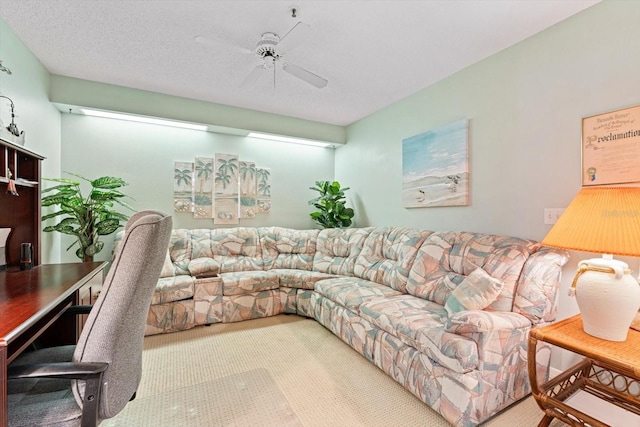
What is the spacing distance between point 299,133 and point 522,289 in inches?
132

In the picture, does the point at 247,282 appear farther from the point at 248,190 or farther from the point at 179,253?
the point at 248,190

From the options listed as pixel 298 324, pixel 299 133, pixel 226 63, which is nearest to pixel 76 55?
pixel 226 63

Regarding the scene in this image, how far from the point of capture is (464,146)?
2.79 metres

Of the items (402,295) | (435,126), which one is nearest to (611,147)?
(435,126)

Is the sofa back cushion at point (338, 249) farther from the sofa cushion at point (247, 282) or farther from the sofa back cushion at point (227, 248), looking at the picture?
the sofa back cushion at point (227, 248)

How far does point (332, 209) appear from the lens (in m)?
4.29

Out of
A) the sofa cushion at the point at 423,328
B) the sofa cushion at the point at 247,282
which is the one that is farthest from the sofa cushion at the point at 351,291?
the sofa cushion at the point at 247,282

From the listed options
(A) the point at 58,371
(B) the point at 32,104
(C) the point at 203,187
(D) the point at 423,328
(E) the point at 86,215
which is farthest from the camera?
(C) the point at 203,187

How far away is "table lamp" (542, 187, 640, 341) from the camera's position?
1.35 meters

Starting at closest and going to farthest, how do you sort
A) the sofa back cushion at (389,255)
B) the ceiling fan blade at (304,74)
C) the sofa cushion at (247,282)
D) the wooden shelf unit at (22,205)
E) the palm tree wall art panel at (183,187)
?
1. the wooden shelf unit at (22,205)
2. the ceiling fan blade at (304,74)
3. the sofa back cushion at (389,255)
4. the sofa cushion at (247,282)
5. the palm tree wall art panel at (183,187)

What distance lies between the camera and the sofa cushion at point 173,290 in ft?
9.51

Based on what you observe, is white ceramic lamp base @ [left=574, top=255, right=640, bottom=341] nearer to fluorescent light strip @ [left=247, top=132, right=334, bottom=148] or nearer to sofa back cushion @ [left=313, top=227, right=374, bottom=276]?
sofa back cushion @ [left=313, top=227, right=374, bottom=276]

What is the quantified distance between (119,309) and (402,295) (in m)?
2.22

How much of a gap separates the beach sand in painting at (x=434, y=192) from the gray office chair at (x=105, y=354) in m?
2.63
